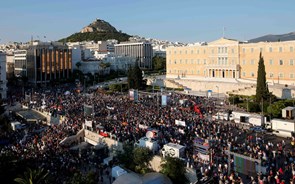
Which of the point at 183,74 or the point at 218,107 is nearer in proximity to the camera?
the point at 218,107

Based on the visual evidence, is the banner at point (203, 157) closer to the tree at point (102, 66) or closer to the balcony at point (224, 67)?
the balcony at point (224, 67)

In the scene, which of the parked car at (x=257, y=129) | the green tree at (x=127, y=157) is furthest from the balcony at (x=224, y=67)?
the green tree at (x=127, y=157)

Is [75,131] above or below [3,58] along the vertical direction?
below

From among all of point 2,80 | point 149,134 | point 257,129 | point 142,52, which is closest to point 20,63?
point 2,80

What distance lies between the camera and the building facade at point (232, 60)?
5875 cm

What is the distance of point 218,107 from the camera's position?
44.1 m

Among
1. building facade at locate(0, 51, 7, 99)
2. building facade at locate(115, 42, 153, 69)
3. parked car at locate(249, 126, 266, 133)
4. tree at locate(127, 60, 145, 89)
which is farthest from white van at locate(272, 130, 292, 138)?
building facade at locate(115, 42, 153, 69)

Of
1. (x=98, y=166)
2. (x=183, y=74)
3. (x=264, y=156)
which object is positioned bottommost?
(x=98, y=166)

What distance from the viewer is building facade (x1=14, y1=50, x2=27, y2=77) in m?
107

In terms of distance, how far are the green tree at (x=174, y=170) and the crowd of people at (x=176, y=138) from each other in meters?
1.23

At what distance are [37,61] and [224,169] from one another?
86718 mm

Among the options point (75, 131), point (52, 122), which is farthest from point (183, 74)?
point (75, 131)

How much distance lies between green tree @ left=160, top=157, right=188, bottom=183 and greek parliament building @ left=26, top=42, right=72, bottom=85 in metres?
81.5

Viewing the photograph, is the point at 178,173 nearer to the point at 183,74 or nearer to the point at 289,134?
→ the point at 289,134
